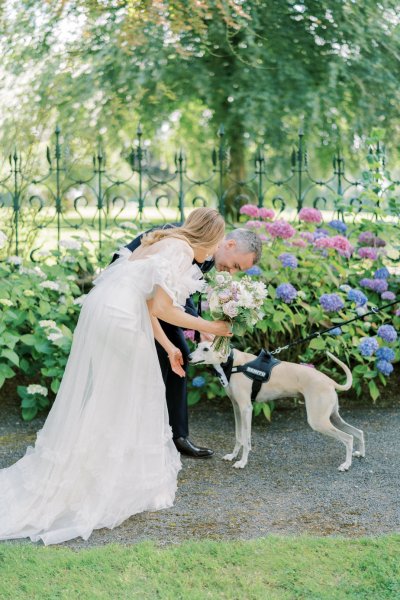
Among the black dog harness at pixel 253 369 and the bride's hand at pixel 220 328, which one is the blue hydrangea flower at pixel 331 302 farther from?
the bride's hand at pixel 220 328

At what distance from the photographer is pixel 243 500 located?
4.09m

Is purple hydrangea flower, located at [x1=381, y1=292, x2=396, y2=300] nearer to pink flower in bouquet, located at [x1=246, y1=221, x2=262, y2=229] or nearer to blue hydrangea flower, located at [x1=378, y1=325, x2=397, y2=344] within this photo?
blue hydrangea flower, located at [x1=378, y1=325, x2=397, y2=344]

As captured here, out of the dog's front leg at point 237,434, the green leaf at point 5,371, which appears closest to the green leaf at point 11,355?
the green leaf at point 5,371

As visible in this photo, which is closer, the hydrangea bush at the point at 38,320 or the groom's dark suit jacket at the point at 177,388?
the groom's dark suit jacket at the point at 177,388

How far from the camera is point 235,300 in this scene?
157 inches

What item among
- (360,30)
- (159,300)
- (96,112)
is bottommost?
(96,112)

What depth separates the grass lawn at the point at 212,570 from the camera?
301 centimetres

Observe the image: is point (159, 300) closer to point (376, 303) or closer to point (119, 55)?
point (376, 303)

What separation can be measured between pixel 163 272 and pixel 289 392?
127 centimetres

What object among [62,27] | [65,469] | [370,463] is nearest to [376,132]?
[370,463]

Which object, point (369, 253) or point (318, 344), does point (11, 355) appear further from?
point (369, 253)

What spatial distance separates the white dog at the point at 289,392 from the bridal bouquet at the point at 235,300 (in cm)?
40

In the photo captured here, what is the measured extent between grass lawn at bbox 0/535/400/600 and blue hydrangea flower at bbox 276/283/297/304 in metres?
2.14

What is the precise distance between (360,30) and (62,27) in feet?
13.6
